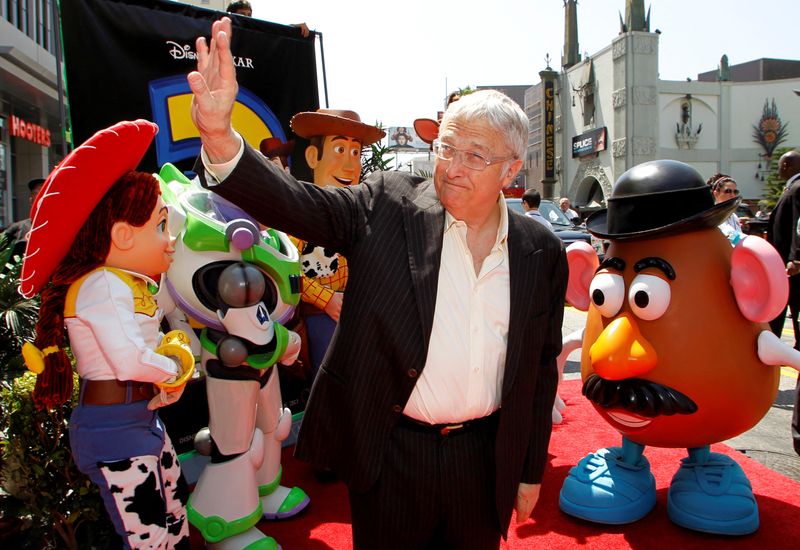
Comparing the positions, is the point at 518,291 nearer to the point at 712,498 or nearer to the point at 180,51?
the point at 712,498

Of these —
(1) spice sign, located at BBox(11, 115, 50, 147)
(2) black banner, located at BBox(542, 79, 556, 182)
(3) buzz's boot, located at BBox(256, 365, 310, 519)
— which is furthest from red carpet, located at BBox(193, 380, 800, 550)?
(2) black banner, located at BBox(542, 79, 556, 182)

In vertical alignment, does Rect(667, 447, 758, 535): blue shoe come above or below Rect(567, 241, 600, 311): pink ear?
below

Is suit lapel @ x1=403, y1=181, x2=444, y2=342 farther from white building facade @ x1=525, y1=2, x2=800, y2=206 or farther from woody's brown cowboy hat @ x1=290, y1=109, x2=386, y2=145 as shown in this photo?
white building facade @ x1=525, y1=2, x2=800, y2=206

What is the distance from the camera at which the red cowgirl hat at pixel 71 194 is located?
197cm

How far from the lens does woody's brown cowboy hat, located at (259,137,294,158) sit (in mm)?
3996

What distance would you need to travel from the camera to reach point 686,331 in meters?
2.68

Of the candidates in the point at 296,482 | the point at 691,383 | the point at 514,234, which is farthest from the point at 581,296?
the point at 296,482

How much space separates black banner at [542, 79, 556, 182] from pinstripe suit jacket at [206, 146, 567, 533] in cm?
3118

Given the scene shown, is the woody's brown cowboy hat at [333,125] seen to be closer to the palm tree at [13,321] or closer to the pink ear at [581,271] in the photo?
the pink ear at [581,271]

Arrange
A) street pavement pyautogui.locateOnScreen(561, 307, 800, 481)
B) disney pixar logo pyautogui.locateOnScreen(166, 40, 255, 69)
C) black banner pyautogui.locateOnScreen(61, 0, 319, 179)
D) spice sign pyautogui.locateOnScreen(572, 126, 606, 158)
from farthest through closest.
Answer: spice sign pyautogui.locateOnScreen(572, 126, 606, 158) < disney pixar logo pyautogui.locateOnScreen(166, 40, 255, 69) < street pavement pyautogui.locateOnScreen(561, 307, 800, 481) < black banner pyautogui.locateOnScreen(61, 0, 319, 179)

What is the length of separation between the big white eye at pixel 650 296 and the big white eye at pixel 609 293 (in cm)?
8

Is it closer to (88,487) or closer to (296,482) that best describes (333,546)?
(296,482)

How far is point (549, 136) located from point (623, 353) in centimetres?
3066

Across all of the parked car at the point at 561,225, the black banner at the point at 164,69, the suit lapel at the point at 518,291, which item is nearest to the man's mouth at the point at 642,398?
the suit lapel at the point at 518,291
